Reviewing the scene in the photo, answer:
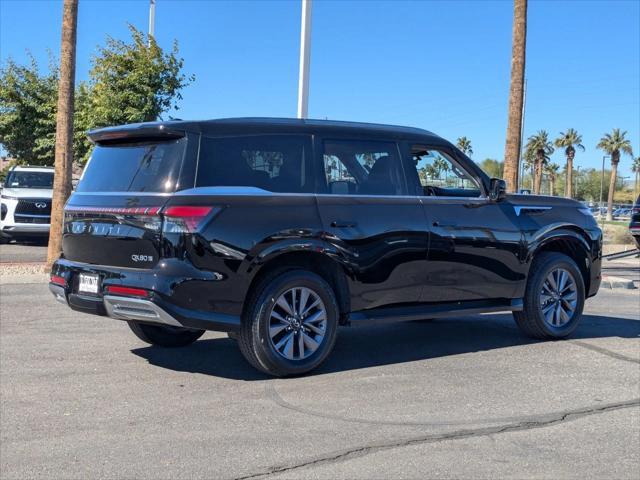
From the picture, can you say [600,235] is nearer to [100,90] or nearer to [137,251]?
[137,251]

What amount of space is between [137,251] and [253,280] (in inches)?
35.7

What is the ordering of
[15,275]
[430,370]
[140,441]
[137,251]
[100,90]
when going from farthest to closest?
[100,90]
[15,275]
[430,370]
[137,251]
[140,441]

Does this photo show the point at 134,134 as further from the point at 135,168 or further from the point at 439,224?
the point at 439,224

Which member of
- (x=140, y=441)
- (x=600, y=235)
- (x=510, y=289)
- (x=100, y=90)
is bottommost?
(x=140, y=441)

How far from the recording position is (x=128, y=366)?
6.62m

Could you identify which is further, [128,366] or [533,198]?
[533,198]

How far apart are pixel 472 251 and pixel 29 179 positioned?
16438 millimetres

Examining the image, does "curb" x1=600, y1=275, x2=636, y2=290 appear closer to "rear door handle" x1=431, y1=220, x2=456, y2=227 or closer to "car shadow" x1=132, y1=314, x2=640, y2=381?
"car shadow" x1=132, y1=314, x2=640, y2=381

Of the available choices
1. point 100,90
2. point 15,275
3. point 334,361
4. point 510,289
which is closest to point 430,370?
point 334,361

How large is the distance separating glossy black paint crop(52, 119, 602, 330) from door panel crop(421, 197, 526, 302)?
1 centimetres

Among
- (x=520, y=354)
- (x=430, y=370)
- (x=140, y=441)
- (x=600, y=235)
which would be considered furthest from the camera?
(x=600, y=235)

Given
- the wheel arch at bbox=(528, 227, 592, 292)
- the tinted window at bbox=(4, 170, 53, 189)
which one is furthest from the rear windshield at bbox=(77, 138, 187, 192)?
the tinted window at bbox=(4, 170, 53, 189)

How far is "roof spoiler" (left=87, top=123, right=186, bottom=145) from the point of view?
19.5 ft

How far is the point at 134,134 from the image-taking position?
6156 millimetres
